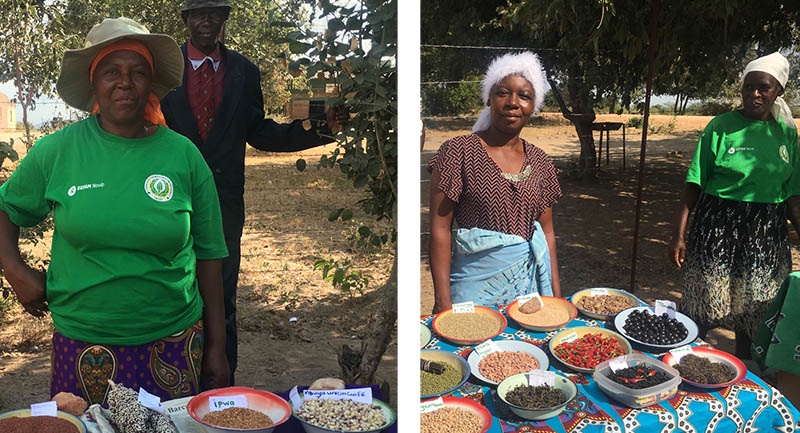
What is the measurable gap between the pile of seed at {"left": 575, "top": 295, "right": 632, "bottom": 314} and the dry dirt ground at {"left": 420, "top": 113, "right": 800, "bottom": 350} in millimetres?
1003

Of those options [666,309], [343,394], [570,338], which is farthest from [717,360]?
[343,394]

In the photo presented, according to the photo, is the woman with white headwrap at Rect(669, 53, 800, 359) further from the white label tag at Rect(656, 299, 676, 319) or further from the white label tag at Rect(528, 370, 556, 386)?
the white label tag at Rect(528, 370, 556, 386)

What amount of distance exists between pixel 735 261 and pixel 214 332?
6.57ft

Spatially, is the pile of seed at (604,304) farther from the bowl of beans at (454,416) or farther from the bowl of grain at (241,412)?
the bowl of grain at (241,412)

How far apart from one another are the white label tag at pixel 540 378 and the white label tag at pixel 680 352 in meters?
0.40

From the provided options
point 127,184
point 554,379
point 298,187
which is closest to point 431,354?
point 554,379

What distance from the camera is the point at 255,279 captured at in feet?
10.5

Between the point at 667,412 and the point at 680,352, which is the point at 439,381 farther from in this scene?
the point at 680,352

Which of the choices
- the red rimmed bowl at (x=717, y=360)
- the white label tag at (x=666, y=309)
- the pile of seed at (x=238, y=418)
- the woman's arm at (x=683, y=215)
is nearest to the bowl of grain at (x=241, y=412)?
the pile of seed at (x=238, y=418)

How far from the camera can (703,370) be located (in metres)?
1.68

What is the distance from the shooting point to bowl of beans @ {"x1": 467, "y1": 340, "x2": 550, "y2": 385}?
1.68m

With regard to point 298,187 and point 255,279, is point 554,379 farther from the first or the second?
point 255,279

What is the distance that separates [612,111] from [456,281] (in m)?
2.78

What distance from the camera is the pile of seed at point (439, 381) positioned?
5.28ft
